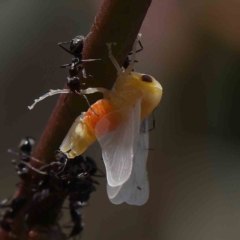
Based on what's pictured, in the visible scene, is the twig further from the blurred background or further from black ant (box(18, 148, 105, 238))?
the blurred background

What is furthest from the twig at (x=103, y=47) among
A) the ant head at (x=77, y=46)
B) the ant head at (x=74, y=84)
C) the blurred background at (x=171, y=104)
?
the blurred background at (x=171, y=104)

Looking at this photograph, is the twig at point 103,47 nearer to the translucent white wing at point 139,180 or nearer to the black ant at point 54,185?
the black ant at point 54,185

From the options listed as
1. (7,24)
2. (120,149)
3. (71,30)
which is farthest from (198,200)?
(120,149)

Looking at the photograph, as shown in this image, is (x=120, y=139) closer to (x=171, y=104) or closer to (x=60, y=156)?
(x=60, y=156)

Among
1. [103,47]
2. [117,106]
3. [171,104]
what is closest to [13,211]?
[117,106]

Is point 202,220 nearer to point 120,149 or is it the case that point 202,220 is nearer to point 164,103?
point 164,103

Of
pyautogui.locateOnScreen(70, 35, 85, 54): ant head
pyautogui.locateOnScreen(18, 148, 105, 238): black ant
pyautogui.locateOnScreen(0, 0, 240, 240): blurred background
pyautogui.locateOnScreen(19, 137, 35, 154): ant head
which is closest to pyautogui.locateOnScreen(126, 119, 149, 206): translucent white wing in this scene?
pyautogui.locateOnScreen(18, 148, 105, 238): black ant
